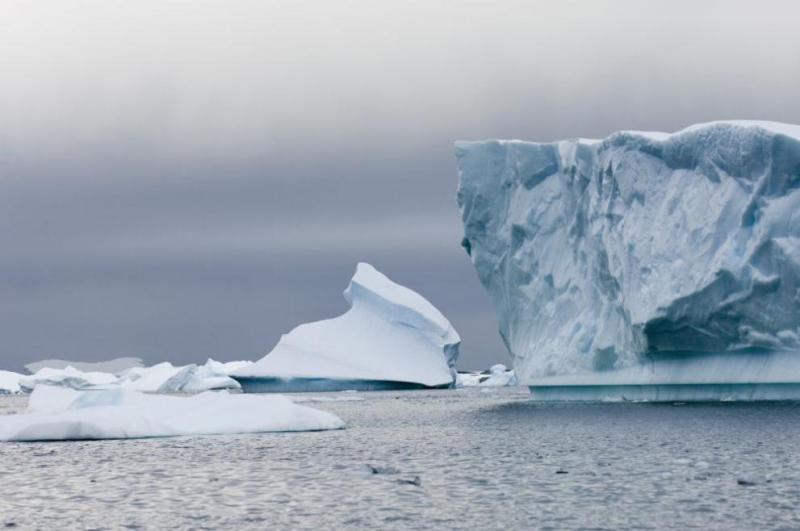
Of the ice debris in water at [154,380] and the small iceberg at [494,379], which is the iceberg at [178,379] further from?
the small iceberg at [494,379]

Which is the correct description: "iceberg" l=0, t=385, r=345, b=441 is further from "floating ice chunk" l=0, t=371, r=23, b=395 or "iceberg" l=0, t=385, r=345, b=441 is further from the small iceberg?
"floating ice chunk" l=0, t=371, r=23, b=395

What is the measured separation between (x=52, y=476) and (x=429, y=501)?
552cm

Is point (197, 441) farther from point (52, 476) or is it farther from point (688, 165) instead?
point (688, 165)

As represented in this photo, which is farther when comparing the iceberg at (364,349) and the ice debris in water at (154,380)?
the ice debris in water at (154,380)

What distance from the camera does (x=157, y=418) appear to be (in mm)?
20828

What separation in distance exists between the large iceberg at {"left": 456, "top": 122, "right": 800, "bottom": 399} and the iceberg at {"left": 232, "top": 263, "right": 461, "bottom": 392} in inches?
587

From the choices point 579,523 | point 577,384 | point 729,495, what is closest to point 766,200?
point 577,384

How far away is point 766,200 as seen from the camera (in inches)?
981

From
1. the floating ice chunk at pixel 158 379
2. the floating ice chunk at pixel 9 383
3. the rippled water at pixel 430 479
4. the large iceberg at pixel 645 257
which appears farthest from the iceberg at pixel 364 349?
the floating ice chunk at pixel 9 383

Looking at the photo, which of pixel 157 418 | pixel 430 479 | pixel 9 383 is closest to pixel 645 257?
pixel 157 418

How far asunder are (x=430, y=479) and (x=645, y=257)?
1493 cm

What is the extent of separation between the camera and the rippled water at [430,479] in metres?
10.3

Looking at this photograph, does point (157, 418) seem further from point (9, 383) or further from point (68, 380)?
point (9, 383)

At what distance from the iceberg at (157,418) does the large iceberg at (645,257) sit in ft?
27.2
